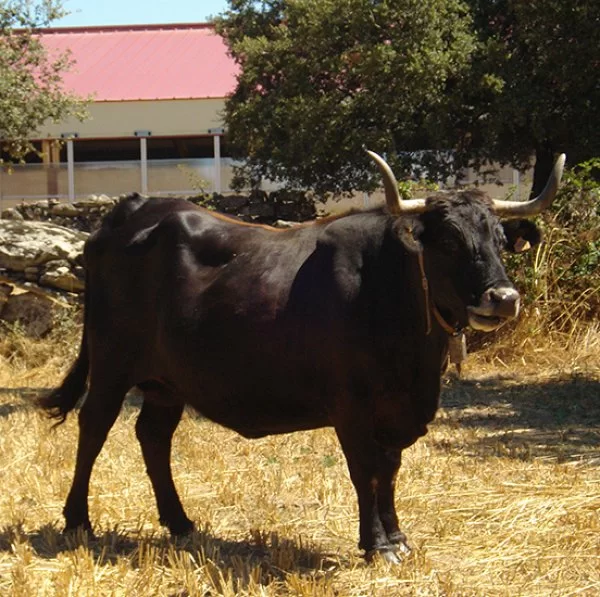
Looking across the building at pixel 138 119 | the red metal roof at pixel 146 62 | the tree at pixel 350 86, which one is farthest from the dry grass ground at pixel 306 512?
the red metal roof at pixel 146 62

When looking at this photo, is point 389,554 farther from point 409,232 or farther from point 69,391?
point 69,391

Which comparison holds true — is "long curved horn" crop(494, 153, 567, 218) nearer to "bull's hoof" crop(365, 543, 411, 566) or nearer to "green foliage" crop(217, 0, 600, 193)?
"bull's hoof" crop(365, 543, 411, 566)

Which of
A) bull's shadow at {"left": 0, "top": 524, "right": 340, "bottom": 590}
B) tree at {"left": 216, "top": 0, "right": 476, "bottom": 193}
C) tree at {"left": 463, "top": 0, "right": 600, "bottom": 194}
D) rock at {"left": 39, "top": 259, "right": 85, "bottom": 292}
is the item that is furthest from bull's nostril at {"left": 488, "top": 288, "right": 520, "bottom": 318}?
tree at {"left": 216, "top": 0, "right": 476, "bottom": 193}

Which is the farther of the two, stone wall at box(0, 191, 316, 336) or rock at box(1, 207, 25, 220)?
rock at box(1, 207, 25, 220)

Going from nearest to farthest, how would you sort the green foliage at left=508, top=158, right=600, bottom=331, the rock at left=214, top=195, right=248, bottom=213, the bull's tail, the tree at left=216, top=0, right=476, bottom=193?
the bull's tail < the green foliage at left=508, top=158, right=600, bottom=331 < the tree at left=216, top=0, right=476, bottom=193 < the rock at left=214, top=195, right=248, bottom=213

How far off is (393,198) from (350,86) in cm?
1220

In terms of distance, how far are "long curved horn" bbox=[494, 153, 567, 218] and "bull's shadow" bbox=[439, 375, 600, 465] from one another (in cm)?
290

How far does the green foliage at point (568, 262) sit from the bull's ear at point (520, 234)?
7.80 metres

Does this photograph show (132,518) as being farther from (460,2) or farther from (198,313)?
(460,2)

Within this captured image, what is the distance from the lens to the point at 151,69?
96.4ft

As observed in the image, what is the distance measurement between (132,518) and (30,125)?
8.76 meters

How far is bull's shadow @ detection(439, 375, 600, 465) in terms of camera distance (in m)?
8.53

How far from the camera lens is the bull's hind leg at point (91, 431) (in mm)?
6320

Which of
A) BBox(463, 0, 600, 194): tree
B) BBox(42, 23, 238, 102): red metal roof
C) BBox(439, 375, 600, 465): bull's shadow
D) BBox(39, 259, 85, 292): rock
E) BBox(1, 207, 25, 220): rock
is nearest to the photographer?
BBox(439, 375, 600, 465): bull's shadow
